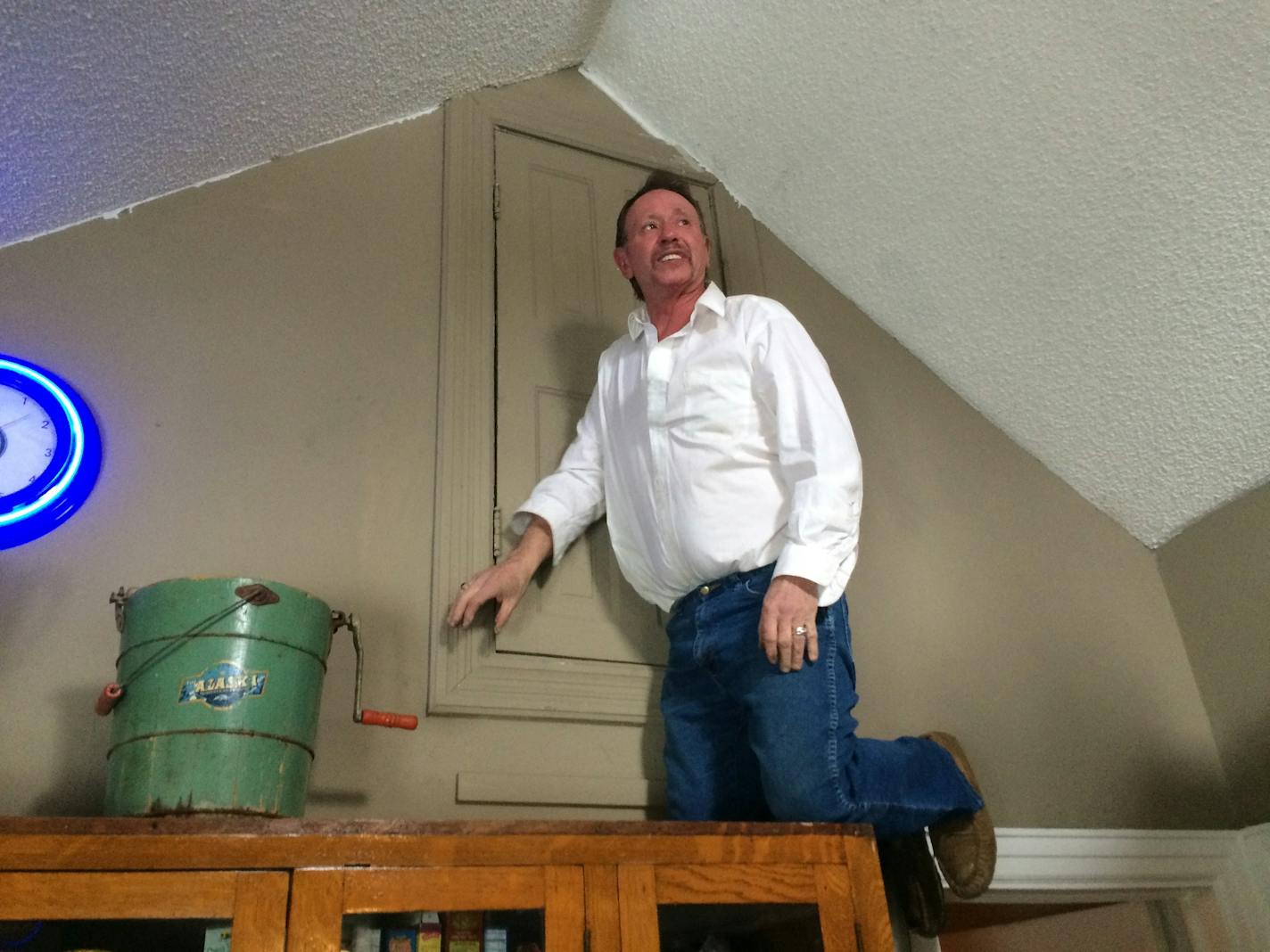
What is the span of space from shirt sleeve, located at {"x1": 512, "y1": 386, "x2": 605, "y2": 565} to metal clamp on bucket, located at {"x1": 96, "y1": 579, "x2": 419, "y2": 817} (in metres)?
0.50

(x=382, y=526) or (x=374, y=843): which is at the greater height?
(x=382, y=526)

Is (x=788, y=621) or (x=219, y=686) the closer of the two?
(x=219, y=686)

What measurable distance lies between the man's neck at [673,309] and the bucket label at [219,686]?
0.82 metres

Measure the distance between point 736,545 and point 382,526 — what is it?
1.87ft

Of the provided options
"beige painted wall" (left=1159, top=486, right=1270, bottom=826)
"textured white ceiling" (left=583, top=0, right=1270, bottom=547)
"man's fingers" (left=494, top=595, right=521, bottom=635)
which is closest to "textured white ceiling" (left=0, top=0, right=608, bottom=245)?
"textured white ceiling" (left=583, top=0, right=1270, bottom=547)

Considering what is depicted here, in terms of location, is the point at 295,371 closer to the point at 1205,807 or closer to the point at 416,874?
the point at 416,874

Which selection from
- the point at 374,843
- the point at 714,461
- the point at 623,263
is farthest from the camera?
the point at 623,263

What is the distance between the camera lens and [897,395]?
2.23 m

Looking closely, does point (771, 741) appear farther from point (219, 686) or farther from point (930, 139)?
point (930, 139)

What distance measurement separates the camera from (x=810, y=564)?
1319 millimetres

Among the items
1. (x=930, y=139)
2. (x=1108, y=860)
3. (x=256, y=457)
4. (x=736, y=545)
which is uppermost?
(x=930, y=139)

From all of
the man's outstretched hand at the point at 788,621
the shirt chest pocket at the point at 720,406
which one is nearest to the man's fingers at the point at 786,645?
the man's outstretched hand at the point at 788,621

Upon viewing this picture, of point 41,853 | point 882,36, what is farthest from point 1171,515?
point 41,853

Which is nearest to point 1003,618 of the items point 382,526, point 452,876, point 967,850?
point 967,850
